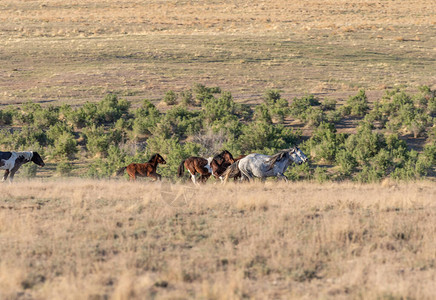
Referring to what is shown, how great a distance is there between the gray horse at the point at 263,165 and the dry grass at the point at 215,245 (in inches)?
92.1

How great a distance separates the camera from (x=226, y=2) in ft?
322

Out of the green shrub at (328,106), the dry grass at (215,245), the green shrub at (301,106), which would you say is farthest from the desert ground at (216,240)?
the green shrub at (328,106)

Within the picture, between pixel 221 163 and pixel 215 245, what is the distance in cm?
694

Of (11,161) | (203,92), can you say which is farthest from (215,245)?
(203,92)

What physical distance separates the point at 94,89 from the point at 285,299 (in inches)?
1335

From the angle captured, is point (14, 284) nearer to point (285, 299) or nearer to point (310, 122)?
point (285, 299)

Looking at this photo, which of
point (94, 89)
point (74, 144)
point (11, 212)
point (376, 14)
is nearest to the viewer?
point (11, 212)

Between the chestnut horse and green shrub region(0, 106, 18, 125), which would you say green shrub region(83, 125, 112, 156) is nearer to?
green shrub region(0, 106, 18, 125)

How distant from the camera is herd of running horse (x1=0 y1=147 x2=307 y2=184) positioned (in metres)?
15.2

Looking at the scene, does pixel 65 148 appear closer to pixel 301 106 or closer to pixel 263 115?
pixel 263 115

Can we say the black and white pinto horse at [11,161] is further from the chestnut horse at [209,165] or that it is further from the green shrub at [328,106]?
the green shrub at [328,106]

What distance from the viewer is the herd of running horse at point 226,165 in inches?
600

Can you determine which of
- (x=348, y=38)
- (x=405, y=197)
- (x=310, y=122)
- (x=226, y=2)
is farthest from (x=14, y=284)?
(x=226, y=2)

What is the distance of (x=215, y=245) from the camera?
29.8 feet
